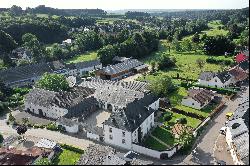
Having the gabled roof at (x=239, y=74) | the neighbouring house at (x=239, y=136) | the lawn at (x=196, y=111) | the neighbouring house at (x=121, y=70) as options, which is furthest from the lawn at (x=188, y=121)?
the neighbouring house at (x=121, y=70)

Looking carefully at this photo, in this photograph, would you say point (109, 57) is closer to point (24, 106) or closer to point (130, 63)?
point (130, 63)

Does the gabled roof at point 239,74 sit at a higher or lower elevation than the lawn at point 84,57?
lower

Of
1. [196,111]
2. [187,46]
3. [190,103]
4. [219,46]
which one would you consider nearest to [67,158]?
[196,111]

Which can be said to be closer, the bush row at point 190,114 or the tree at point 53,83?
the bush row at point 190,114

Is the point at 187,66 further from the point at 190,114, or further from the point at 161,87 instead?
the point at 190,114

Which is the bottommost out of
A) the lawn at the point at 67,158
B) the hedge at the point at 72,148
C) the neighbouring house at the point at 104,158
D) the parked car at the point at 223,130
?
the lawn at the point at 67,158

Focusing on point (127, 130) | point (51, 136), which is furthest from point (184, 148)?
point (51, 136)

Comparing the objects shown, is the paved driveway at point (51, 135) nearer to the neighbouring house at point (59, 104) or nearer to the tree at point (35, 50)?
the neighbouring house at point (59, 104)

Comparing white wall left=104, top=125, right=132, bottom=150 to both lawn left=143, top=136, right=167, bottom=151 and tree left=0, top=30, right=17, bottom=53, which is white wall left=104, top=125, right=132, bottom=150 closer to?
lawn left=143, top=136, right=167, bottom=151
